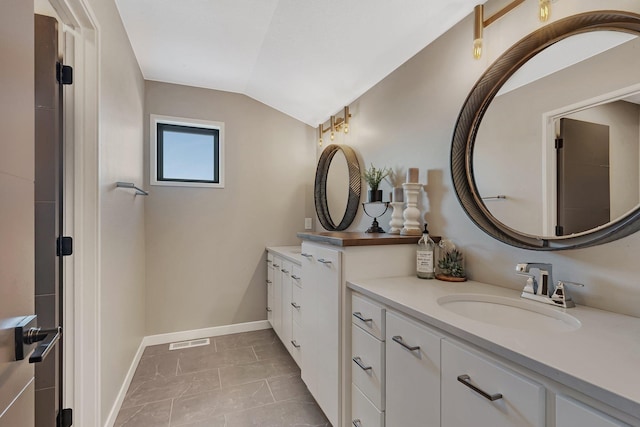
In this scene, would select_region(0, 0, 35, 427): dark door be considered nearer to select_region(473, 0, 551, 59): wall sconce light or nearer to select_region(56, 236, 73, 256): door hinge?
select_region(56, 236, 73, 256): door hinge

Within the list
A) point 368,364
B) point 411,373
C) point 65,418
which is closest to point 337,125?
point 368,364

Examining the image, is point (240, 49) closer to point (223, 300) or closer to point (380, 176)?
point (380, 176)

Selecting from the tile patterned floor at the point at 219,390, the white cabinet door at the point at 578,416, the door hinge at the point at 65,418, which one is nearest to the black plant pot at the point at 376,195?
the tile patterned floor at the point at 219,390

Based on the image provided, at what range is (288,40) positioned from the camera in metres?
2.15

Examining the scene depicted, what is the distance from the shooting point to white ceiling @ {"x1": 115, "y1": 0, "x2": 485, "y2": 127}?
5.67 ft

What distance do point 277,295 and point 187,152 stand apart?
1.77 meters

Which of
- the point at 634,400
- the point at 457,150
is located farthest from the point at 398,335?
the point at 457,150

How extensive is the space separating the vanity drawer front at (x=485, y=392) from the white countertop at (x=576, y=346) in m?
0.05

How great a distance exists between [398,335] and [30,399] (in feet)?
3.76

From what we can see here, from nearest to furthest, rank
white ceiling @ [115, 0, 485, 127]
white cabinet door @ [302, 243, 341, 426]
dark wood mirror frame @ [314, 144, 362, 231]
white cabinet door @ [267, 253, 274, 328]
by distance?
white cabinet door @ [302, 243, 341, 426], white ceiling @ [115, 0, 485, 127], dark wood mirror frame @ [314, 144, 362, 231], white cabinet door @ [267, 253, 274, 328]

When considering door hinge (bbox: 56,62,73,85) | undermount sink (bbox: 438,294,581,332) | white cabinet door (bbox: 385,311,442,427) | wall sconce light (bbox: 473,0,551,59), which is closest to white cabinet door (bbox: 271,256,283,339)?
white cabinet door (bbox: 385,311,442,427)

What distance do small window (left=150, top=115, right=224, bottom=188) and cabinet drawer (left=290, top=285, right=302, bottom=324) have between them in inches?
57.4

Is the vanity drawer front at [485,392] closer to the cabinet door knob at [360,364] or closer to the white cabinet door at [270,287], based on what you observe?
the cabinet door knob at [360,364]

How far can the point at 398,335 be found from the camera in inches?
45.7
